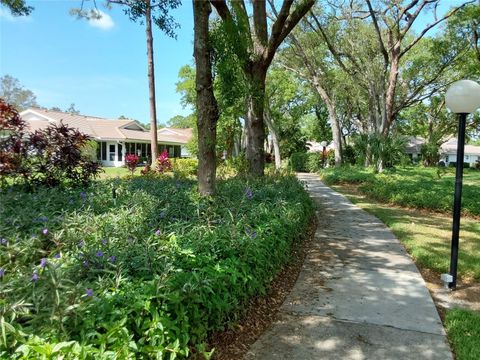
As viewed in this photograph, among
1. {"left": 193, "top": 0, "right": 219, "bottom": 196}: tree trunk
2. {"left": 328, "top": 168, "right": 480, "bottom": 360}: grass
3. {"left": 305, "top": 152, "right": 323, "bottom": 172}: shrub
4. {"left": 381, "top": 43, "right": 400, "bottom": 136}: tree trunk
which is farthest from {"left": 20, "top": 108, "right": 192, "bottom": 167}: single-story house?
{"left": 193, "top": 0, "right": 219, "bottom": 196}: tree trunk

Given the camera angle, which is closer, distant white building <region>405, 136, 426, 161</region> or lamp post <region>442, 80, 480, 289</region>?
lamp post <region>442, 80, 480, 289</region>

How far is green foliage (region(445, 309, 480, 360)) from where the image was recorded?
3.23 metres

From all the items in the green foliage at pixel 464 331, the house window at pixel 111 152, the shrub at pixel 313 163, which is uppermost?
the house window at pixel 111 152

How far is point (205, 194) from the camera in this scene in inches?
248

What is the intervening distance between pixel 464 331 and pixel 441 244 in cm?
363

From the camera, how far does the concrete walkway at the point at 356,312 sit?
3215mm

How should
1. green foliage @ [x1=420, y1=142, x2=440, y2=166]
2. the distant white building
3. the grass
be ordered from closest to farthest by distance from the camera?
the grass, green foliage @ [x1=420, y1=142, x2=440, y2=166], the distant white building

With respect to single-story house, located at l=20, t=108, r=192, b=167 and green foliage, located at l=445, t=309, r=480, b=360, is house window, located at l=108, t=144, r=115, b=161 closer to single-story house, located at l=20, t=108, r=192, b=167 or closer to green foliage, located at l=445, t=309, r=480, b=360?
single-story house, located at l=20, t=108, r=192, b=167

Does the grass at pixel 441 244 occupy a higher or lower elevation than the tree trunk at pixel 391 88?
lower

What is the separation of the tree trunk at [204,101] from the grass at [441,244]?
373 cm

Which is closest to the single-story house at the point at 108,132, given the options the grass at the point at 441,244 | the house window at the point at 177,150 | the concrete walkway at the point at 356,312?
the house window at the point at 177,150

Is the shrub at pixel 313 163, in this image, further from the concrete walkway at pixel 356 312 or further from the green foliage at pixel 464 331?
the green foliage at pixel 464 331

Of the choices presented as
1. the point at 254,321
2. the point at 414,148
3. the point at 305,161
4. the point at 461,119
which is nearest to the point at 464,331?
the point at 254,321

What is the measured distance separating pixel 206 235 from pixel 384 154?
1683cm
